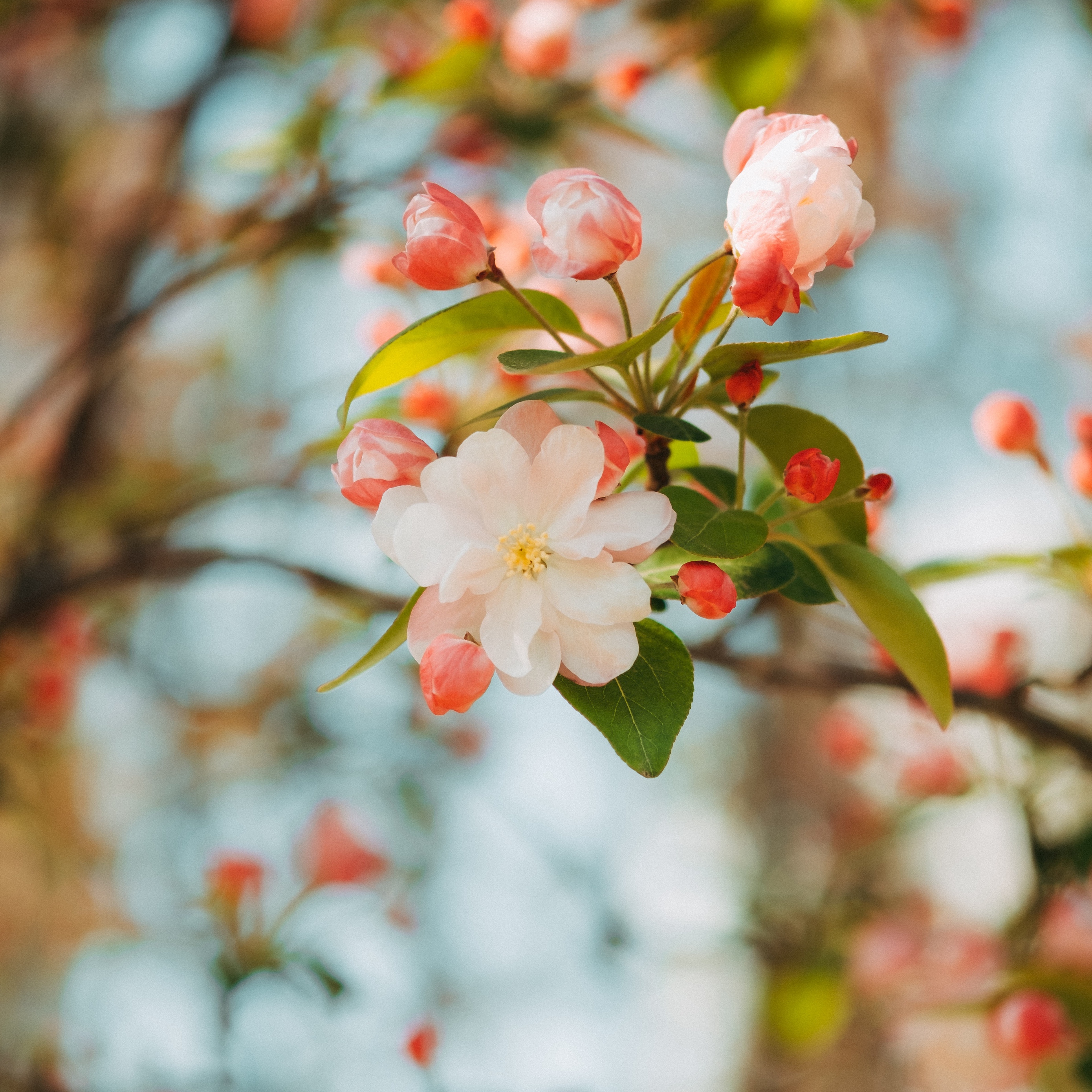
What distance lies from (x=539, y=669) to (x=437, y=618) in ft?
0.17

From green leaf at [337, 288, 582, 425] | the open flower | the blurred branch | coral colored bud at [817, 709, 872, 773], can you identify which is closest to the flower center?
the open flower

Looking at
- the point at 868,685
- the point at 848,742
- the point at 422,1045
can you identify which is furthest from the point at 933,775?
the point at 422,1045

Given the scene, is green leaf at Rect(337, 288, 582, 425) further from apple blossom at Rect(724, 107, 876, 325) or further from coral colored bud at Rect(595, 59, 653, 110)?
coral colored bud at Rect(595, 59, 653, 110)

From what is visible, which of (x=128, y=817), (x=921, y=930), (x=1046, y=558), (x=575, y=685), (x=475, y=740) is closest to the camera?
(x=575, y=685)

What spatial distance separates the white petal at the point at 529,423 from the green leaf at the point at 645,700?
10 cm

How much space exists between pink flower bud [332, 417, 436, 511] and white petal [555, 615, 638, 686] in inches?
4.0

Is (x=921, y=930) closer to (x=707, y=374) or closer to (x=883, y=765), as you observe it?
(x=883, y=765)

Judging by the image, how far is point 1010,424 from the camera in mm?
783

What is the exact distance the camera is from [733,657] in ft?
2.49

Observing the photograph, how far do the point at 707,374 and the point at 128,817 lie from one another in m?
2.41

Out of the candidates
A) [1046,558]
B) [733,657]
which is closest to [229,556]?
[733,657]

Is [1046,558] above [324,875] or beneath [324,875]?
above

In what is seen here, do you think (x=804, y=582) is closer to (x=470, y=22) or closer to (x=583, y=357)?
(x=583, y=357)

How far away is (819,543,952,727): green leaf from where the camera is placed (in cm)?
48
